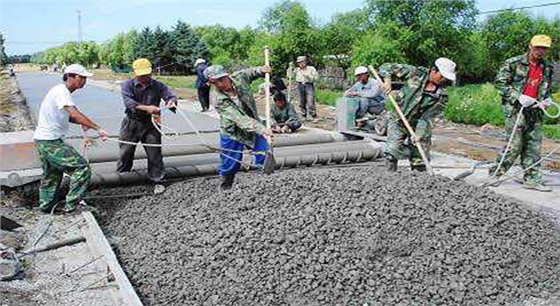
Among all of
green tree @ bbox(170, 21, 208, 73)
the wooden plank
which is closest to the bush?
the wooden plank

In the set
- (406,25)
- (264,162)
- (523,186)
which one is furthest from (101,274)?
(406,25)

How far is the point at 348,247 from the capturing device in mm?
3891

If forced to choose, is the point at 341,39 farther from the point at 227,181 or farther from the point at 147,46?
the point at 227,181

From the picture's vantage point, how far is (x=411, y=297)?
360cm

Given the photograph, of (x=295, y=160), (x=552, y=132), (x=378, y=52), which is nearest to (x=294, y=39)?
(x=378, y=52)

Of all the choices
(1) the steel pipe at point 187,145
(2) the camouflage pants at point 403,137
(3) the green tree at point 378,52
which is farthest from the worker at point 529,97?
(3) the green tree at point 378,52

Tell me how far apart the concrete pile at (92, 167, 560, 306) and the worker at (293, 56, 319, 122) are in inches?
327

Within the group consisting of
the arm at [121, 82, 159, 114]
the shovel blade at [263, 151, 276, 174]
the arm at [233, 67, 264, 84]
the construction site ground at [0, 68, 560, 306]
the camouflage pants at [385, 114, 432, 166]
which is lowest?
the construction site ground at [0, 68, 560, 306]

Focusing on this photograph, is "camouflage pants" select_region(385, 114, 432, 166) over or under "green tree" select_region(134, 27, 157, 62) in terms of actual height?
under

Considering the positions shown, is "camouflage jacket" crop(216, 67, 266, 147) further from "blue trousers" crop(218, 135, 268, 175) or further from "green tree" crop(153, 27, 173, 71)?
"green tree" crop(153, 27, 173, 71)

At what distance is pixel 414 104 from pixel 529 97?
1.22 m

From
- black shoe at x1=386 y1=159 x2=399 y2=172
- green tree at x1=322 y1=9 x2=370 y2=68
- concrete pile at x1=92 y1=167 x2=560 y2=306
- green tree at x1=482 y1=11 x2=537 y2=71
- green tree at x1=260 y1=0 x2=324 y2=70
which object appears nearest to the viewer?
concrete pile at x1=92 y1=167 x2=560 y2=306

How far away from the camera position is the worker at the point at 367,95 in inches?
370

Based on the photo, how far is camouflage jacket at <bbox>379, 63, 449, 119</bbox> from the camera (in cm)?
611
